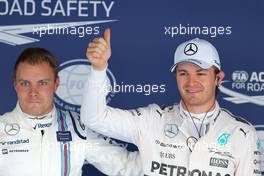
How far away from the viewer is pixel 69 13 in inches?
130

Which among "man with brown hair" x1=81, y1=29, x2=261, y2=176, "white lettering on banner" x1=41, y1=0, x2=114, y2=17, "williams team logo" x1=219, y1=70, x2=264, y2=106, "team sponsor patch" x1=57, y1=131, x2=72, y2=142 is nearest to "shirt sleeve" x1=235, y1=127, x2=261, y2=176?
"man with brown hair" x1=81, y1=29, x2=261, y2=176

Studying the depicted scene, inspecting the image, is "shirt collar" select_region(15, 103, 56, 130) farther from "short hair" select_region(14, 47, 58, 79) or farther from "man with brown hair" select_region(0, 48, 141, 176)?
"short hair" select_region(14, 47, 58, 79)

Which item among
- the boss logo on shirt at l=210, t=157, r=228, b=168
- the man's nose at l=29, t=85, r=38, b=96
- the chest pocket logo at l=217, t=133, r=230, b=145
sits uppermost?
the man's nose at l=29, t=85, r=38, b=96

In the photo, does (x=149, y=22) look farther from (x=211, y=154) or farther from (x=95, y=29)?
(x=211, y=154)

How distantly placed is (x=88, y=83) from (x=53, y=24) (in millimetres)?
877

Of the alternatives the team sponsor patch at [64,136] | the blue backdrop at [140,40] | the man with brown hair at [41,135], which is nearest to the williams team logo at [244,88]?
the blue backdrop at [140,40]

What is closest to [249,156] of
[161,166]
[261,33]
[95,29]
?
[161,166]

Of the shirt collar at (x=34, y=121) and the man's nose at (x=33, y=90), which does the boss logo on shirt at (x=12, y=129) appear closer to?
the shirt collar at (x=34, y=121)

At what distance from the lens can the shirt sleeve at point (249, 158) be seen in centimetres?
262

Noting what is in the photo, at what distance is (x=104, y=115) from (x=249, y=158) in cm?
73

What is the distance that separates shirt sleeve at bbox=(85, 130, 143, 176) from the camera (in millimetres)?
2918

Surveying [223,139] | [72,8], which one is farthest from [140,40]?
[223,139]

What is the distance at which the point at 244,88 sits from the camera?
11.1ft

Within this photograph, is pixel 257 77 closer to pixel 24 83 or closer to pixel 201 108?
pixel 201 108
